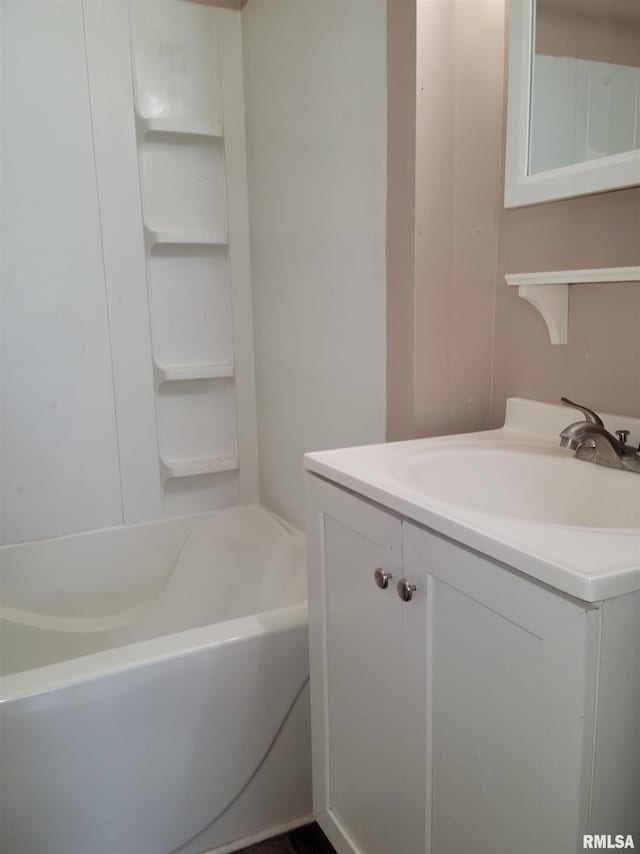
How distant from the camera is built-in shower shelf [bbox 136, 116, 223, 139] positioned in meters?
2.04

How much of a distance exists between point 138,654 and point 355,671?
1.60ft

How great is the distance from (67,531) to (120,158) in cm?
120

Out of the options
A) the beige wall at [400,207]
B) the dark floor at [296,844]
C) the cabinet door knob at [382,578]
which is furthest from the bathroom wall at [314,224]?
the dark floor at [296,844]

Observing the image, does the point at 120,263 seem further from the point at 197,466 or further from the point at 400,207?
the point at 400,207

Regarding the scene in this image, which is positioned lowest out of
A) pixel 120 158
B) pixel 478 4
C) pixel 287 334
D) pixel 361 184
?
pixel 287 334

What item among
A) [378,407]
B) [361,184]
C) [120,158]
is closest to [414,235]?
[361,184]

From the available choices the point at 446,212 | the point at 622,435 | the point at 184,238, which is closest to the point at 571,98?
the point at 446,212

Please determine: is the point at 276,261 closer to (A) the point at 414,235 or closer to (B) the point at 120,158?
(B) the point at 120,158

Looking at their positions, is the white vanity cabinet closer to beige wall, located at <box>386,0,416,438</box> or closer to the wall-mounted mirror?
beige wall, located at <box>386,0,416,438</box>

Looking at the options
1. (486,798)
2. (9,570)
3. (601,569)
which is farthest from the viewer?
(9,570)

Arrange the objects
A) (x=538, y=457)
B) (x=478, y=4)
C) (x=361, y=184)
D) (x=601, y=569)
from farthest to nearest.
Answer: (x=361, y=184), (x=478, y=4), (x=538, y=457), (x=601, y=569)

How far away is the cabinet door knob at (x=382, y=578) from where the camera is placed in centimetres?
100

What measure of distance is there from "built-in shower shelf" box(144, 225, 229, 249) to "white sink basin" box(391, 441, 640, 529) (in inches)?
50.3

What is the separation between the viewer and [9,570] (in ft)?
6.71
